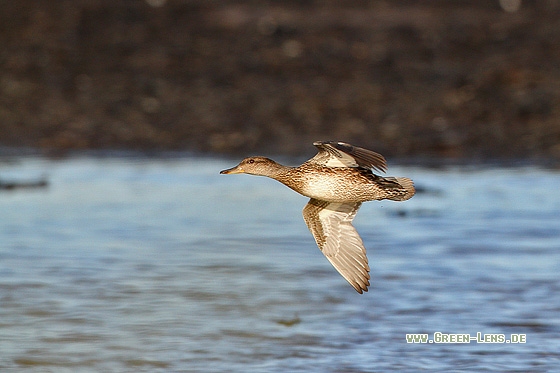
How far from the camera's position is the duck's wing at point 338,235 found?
7.80 metres

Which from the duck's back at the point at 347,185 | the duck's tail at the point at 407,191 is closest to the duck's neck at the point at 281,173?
the duck's back at the point at 347,185

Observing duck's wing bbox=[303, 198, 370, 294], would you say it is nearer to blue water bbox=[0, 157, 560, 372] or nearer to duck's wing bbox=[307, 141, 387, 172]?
duck's wing bbox=[307, 141, 387, 172]

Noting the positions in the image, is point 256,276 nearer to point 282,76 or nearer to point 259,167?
point 259,167

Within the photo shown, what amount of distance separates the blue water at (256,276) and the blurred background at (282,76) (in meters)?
1.43

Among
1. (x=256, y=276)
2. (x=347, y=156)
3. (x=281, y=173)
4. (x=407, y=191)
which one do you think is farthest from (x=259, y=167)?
(x=256, y=276)

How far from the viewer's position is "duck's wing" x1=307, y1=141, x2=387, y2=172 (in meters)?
7.01

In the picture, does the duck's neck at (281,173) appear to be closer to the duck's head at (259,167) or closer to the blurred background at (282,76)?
the duck's head at (259,167)

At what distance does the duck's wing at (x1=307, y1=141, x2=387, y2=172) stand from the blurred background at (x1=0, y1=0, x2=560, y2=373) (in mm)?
1583

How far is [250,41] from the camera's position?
65.0ft

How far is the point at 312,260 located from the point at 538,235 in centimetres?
266

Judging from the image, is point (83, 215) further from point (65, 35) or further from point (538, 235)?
point (65, 35)

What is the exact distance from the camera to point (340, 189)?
7.50 metres

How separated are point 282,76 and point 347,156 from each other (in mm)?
11710

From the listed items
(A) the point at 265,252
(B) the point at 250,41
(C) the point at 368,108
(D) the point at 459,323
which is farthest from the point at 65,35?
(D) the point at 459,323
